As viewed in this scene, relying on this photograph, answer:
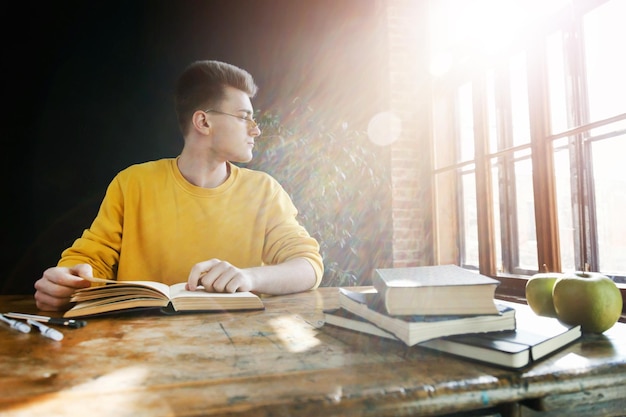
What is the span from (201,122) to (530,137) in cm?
182

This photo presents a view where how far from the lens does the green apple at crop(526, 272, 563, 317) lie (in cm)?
81

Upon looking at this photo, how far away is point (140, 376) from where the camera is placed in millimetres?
489

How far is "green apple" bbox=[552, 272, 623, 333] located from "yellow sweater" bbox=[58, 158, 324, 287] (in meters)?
1.05

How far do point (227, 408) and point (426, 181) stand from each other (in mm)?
3408

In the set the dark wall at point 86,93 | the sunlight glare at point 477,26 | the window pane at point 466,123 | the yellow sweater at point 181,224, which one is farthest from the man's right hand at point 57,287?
the window pane at point 466,123

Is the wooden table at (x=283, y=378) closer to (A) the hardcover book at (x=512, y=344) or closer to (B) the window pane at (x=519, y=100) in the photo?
(A) the hardcover book at (x=512, y=344)

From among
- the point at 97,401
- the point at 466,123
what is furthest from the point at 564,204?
the point at 97,401

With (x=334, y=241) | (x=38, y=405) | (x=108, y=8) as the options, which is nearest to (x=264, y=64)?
(x=108, y=8)

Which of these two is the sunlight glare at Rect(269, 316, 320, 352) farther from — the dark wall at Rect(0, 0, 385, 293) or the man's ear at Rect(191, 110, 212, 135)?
the dark wall at Rect(0, 0, 385, 293)

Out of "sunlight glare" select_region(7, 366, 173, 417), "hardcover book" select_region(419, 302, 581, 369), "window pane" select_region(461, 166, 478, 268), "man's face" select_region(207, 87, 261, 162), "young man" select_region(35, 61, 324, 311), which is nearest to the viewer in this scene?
"sunlight glare" select_region(7, 366, 173, 417)

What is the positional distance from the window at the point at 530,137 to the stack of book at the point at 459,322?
1.80 metres

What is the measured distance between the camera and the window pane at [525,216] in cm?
257

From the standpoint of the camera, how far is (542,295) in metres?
0.81

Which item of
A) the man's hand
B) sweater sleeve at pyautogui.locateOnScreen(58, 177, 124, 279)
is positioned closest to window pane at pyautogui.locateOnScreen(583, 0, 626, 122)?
the man's hand
